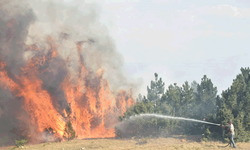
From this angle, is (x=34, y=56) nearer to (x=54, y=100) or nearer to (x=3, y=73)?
(x=3, y=73)

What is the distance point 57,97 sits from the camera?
140 feet

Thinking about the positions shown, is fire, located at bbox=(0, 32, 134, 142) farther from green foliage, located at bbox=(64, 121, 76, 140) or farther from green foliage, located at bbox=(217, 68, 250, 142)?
green foliage, located at bbox=(217, 68, 250, 142)

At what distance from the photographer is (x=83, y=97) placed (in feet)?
155

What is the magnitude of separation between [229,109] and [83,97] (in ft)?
96.8

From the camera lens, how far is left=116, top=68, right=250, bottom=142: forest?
92.2 feet

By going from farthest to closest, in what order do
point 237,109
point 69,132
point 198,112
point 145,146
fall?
1. point 198,112
2. point 69,132
3. point 237,109
4. point 145,146

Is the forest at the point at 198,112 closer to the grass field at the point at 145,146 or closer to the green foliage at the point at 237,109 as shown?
the green foliage at the point at 237,109

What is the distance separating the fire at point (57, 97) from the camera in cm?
3825

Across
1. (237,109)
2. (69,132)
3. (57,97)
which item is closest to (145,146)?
(237,109)

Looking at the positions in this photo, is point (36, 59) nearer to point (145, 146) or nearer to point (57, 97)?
point (57, 97)

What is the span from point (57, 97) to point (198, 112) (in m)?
27.6

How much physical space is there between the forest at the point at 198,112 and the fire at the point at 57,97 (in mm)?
10337

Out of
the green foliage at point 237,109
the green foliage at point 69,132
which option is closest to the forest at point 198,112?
the green foliage at point 237,109

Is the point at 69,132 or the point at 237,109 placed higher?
the point at 237,109
